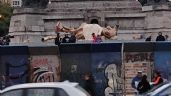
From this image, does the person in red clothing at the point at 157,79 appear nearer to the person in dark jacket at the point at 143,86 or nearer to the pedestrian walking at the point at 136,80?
the person in dark jacket at the point at 143,86

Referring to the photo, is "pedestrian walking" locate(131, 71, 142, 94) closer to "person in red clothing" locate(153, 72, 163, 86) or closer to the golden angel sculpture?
"person in red clothing" locate(153, 72, 163, 86)

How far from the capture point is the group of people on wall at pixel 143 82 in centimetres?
2839

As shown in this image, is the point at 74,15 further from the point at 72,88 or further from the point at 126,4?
the point at 72,88

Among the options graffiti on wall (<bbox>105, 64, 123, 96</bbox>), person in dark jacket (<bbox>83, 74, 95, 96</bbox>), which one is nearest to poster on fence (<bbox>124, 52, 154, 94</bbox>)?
graffiti on wall (<bbox>105, 64, 123, 96</bbox>)

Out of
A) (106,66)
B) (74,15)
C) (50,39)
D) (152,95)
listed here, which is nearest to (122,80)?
(106,66)

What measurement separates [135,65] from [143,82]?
3.70m

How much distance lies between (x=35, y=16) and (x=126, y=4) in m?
6.92

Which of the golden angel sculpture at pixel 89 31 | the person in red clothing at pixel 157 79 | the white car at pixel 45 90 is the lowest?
the person in red clothing at pixel 157 79

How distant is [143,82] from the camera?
2850 centimetres

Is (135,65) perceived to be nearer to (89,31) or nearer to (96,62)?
(96,62)

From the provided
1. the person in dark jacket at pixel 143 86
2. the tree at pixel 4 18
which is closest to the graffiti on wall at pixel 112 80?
the person in dark jacket at pixel 143 86

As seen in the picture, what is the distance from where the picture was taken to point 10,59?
106ft

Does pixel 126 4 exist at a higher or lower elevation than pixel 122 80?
higher

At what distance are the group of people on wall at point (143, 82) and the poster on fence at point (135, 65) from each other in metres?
0.47
